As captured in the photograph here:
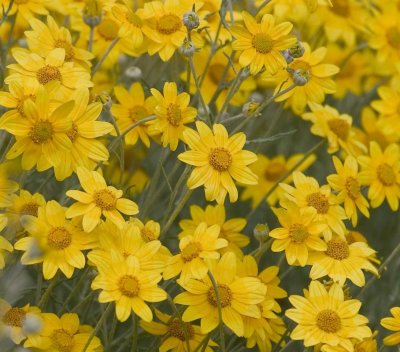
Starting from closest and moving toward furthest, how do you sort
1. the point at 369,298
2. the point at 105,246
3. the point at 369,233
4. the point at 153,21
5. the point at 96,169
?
the point at 105,246 < the point at 96,169 < the point at 153,21 < the point at 369,298 < the point at 369,233

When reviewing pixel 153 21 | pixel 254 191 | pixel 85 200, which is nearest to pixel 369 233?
pixel 254 191

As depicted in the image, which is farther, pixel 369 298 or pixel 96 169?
pixel 369 298

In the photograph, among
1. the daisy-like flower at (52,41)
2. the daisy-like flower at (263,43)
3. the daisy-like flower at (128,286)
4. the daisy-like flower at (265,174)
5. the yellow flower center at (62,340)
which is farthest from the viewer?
the daisy-like flower at (265,174)

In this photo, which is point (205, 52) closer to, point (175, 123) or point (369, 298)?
point (175, 123)

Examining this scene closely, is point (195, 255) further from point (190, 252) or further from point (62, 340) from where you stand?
point (62, 340)

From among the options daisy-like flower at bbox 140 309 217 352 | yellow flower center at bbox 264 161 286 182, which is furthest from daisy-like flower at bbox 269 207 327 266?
yellow flower center at bbox 264 161 286 182

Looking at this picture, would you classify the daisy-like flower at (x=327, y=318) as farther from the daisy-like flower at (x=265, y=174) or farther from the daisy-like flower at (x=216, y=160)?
the daisy-like flower at (x=265, y=174)

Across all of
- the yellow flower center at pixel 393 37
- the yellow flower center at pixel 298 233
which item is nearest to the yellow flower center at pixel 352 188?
the yellow flower center at pixel 298 233

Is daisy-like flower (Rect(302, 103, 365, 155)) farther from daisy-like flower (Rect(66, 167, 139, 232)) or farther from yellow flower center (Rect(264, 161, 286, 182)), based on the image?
daisy-like flower (Rect(66, 167, 139, 232))
